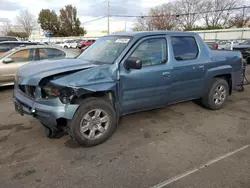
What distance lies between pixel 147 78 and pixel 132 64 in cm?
48

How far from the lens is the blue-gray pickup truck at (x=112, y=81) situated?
10.4 ft

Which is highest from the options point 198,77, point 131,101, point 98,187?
point 198,77

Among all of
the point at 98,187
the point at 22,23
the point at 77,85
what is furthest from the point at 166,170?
the point at 22,23

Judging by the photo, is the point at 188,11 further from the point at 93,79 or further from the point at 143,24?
the point at 93,79

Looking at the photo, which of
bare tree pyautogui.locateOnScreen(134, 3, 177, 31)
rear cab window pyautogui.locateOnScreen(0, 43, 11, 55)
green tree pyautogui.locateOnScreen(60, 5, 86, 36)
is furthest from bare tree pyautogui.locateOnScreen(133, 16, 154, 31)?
rear cab window pyautogui.locateOnScreen(0, 43, 11, 55)

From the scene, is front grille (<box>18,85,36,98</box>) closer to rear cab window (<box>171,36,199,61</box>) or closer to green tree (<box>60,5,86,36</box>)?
rear cab window (<box>171,36,199,61</box>)

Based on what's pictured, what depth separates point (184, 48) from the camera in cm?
439

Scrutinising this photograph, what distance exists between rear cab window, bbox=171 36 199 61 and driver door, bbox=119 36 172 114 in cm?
27

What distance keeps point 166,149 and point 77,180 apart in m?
1.45

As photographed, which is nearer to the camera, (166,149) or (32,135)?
(166,149)

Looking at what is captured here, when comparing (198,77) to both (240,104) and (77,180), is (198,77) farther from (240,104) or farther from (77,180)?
(77,180)

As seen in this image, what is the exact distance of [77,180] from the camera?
2.64 meters

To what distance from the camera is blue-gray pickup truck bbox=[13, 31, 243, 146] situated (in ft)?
10.4

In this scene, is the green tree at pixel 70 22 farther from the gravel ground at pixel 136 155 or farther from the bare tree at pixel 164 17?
the gravel ground at pixel 136 155
